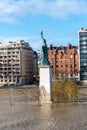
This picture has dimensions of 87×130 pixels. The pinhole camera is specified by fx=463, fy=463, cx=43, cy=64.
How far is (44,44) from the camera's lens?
54969 mm

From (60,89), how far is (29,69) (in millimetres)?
126203

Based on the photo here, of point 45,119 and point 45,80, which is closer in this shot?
point 45,119

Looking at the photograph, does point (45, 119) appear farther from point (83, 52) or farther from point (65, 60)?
point (65, 60)

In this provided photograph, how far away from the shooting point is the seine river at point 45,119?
32.8 meters

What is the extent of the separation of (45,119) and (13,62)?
134 meters

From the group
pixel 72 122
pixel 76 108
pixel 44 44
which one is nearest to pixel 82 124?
pixel 72 122

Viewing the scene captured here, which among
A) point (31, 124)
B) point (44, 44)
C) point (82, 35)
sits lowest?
point (31, 124)

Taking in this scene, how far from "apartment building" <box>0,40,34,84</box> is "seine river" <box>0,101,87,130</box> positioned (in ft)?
397

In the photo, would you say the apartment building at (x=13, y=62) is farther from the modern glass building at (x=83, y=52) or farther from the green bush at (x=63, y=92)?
the green bush at (x=63, y=92)

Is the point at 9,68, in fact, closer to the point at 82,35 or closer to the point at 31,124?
the point at 82,35

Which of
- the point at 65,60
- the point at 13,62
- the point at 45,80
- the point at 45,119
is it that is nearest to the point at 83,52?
the point at 65,60

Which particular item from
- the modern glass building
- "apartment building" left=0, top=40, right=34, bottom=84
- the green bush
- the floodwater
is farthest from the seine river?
"apartment building" left=0, top=40, right=34, bottom=84

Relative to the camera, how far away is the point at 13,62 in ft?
563

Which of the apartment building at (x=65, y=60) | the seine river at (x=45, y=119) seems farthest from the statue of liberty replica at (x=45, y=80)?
the apartment building at (x=65, y=60)
